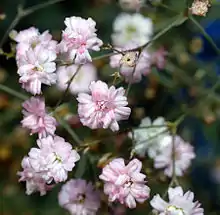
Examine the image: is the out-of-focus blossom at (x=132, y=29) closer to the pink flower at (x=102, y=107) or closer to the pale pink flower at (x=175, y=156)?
the pale pink flower at (x=175, y=156)

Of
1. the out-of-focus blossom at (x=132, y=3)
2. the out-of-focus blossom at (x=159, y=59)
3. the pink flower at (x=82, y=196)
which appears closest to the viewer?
the pink flower at (x=82, y=196)

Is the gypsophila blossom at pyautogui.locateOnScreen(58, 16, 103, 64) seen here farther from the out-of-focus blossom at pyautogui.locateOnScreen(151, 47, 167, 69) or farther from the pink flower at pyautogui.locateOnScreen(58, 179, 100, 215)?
the out-of-focus blossom at pyautogui.locateOnScreen(151, 47, 167, 69)

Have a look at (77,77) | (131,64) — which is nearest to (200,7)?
(131,64)

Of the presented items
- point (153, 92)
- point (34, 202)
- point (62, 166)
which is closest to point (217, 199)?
point (153, 92)

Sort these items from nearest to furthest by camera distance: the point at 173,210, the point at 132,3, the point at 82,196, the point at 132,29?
the point at 173,210, the point at 82,196, the point at 132,3, the point at 132,29

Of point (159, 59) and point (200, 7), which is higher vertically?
point (200, 7)

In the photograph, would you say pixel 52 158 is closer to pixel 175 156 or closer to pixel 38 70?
pixel 38 70

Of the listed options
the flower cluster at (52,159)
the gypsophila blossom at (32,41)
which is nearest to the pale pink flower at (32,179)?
the flower cluster at (52,159)
